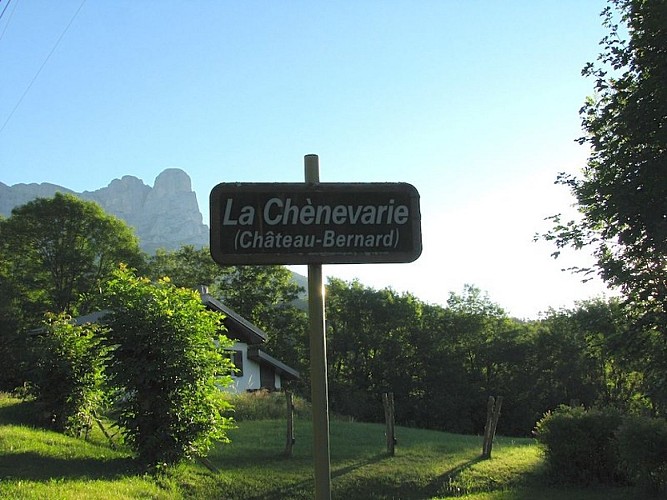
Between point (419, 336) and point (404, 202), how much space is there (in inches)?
1836

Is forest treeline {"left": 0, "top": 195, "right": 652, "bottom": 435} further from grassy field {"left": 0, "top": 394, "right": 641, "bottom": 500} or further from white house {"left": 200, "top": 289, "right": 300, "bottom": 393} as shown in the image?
grassy field {"left": 0, "top": 394, "right": 641, "bottom": 500}

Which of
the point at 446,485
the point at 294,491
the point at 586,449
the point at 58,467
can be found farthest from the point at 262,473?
the point at 586,449

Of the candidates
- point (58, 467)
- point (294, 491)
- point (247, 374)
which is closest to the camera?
point (58, 467)

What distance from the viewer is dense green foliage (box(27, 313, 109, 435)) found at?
15.3 metres

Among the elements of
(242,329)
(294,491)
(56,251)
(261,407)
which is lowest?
(294,491)

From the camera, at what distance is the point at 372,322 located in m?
50.4

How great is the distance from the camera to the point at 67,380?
50.6 ft

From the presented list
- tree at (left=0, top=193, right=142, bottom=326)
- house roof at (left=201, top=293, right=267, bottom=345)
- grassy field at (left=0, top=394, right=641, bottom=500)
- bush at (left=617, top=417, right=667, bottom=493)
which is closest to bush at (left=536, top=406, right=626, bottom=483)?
grassy field at (left=0, top=394, right=641, bottom=500)

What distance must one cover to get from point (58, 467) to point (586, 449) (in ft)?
37.5

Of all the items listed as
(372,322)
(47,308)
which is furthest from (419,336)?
(47,308)

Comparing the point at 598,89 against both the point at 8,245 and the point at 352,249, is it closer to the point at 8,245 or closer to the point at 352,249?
the point at 352,249

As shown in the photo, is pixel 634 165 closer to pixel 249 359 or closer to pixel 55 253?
pixel 249 359

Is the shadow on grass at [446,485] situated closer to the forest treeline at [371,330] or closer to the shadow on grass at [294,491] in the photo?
the shadow on grass at [294,491]

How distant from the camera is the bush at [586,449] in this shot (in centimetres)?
1392
